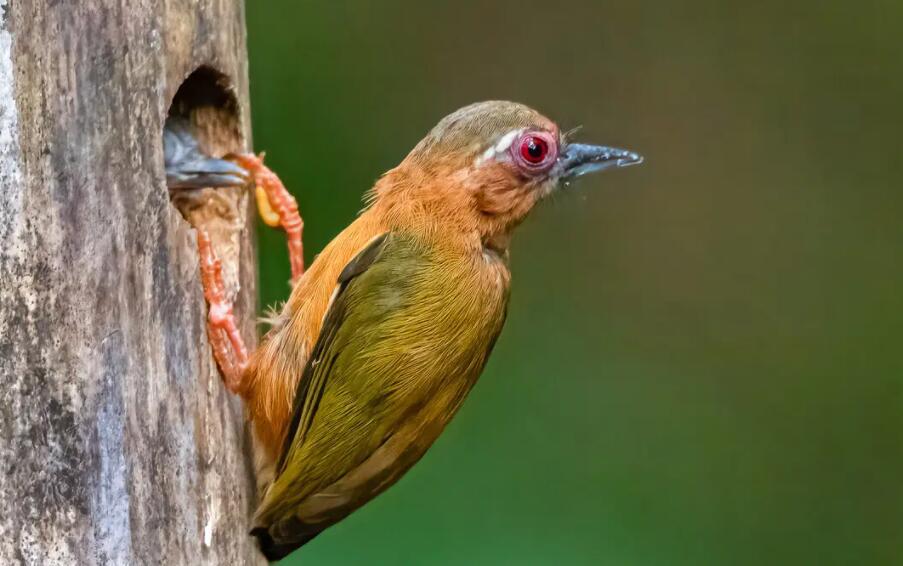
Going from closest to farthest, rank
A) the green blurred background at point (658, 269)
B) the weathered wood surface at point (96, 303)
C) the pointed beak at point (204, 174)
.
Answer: the weathered wood surface at point (96, 303)
the pointed beak at point (204, 174)
the green blurred background at point (658, 269)

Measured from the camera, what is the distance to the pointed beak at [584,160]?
3402 mm

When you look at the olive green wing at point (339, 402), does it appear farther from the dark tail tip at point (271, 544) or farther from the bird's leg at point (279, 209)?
the bird's leg at point (279, 209)

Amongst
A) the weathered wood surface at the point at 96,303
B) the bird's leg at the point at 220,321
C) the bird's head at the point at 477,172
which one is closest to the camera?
the weathered wood surface at the point at 96,303

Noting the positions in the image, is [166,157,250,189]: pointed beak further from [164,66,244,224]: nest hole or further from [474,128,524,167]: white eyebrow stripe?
[474,128,524,167]: white eyebrow stripe

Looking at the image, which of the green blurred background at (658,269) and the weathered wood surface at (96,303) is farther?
the green blurred background at (658,269)

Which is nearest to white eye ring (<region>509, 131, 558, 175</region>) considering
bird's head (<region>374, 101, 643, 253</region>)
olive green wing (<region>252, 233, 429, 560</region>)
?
bird's head (<region>374, 101, 643, 253</region>)

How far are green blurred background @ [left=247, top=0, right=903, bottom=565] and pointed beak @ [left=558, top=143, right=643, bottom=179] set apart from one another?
948 millimetres

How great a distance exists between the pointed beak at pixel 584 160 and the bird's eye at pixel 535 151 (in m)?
0.05

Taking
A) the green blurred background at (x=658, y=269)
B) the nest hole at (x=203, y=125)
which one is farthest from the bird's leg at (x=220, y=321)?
the green blurred background at (x=658, y=269)

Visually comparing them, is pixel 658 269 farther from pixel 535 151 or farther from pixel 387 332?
pixel 387 332

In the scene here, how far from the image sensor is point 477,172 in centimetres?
325

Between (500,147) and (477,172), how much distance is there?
0.10 meters

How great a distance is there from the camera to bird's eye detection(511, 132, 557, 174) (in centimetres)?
328

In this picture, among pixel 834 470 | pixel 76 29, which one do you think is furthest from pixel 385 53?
pixel 76 29
